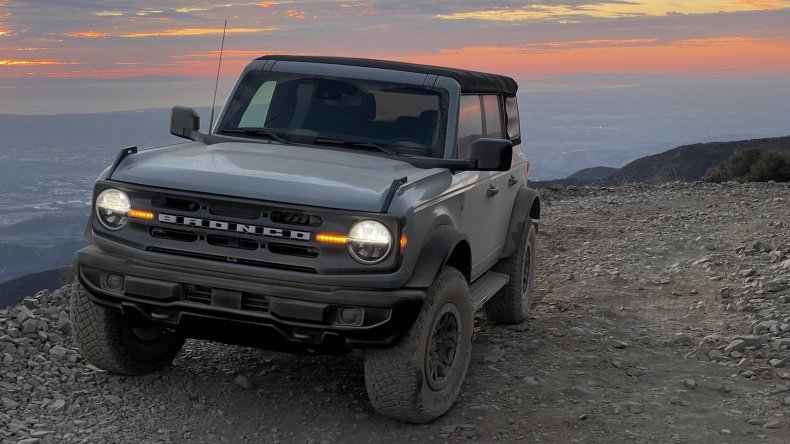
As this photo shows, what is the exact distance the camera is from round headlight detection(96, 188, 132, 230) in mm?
4699

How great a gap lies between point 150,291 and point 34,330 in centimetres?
214

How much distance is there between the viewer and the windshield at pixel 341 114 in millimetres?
5551

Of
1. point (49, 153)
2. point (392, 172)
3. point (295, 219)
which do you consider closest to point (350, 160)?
point (392, 172)

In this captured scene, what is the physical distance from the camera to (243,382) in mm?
5543

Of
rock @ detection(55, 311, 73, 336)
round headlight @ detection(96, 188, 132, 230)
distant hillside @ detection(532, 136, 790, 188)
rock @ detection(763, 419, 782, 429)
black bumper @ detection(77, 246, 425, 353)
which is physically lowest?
distant hillside @ detection(532, 136, 790, 188)

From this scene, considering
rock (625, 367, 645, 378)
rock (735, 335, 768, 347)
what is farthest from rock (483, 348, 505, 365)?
rock (735, 335, 768, 347)

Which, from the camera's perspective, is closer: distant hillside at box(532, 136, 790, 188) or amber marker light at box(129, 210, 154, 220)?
amber marker light at box(129, 210, 154, 220)

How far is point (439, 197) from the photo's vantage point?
16.1 feet

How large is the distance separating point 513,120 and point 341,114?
2.22 metres

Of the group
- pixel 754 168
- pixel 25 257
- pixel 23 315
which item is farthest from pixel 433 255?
pixel 25 257

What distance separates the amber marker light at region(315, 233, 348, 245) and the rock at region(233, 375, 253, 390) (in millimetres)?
1633

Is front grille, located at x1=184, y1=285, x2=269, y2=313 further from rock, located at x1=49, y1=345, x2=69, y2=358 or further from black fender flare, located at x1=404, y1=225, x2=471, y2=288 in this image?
rock, located at x1=49, y1=345, x2=69, y2=358

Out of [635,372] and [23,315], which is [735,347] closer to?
[635,372]

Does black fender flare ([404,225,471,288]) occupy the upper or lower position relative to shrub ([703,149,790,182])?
upper
